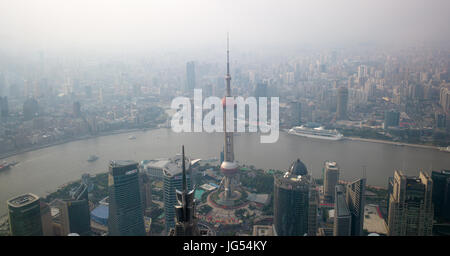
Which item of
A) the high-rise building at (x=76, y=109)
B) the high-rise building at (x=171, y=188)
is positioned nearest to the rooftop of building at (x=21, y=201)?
the high-rise building at (x=171, y=188)

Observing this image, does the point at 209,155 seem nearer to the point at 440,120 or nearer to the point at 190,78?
the point at 440,120

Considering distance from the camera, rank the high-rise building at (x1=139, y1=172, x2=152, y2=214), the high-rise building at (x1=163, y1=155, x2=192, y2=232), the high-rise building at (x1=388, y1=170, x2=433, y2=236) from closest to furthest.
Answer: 1. the high-rise building at (x1=388, y1=170, x2=433, y2=236)
2. the high-rise building at (x1=163, y1=155, x2=192, y2=232)
3. the high-rise building at (x1=139, y1=172, x2=152, y2=214)

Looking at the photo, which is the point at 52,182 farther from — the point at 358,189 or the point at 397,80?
the point at 397,80

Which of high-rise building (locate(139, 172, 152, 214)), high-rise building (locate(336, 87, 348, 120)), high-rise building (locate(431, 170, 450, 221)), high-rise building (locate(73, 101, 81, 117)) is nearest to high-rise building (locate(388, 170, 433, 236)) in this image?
high-rise building (locate(431, 170, 450, 221))

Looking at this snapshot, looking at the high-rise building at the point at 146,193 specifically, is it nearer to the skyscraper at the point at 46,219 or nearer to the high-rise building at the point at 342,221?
the skyscraper at the point at 46,219

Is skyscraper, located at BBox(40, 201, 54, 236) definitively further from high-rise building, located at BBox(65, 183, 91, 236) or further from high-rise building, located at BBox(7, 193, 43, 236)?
high-rise building, located at BBox(65, 183, 91, 236)

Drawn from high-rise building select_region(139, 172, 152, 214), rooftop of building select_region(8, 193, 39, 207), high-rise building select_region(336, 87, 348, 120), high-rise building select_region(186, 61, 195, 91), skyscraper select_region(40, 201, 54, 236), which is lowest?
high-rise building select_region(139, 172, 152, 214)

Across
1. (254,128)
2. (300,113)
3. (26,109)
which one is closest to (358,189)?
(254,128)
